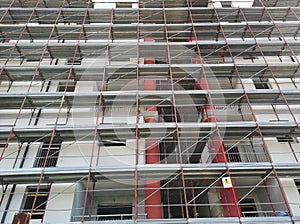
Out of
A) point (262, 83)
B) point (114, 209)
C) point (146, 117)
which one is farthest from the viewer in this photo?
point (262, 83)

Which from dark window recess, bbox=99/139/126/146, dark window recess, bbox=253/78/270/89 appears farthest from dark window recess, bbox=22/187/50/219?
dark window recess, bbox=253/78/270/89

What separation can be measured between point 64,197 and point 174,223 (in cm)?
443

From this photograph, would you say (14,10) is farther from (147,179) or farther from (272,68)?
(272,68)

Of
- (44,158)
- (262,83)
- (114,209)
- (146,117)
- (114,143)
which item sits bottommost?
(114,209)

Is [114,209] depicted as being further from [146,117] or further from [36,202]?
[146,117]

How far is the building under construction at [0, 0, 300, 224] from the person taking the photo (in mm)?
9430

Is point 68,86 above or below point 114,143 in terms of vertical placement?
above

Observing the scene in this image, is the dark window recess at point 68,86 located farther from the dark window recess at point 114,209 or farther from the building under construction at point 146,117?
the dark window recess at point 114,209

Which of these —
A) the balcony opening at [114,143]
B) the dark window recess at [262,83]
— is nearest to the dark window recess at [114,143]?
the balcony opening at [114,143]

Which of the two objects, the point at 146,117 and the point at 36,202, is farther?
the point at 146,117

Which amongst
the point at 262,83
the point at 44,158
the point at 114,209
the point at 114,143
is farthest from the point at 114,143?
the point at 262,83

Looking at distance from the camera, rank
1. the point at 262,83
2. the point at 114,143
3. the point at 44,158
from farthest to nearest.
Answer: the point at 262,83 → the point at 114,143 → the point at 44,158

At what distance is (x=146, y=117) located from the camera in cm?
1213

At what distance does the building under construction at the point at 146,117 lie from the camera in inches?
371
